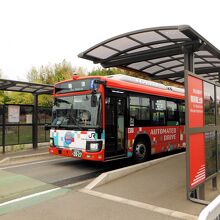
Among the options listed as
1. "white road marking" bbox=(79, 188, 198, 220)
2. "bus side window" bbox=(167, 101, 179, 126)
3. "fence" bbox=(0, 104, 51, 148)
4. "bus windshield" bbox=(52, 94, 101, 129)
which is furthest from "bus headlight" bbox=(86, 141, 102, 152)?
"fence" bbox=(0, 104, 51, 148)

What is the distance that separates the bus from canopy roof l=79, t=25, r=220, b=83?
0.84 metres

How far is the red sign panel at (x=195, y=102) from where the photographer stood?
187 inches

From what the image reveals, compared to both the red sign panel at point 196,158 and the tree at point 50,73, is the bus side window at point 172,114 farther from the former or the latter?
the tree at point 50,73

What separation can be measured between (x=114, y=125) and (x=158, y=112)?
9.22 ft

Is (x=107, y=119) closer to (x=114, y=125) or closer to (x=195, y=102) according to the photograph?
(x=114, y=125)

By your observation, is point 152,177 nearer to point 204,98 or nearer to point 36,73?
point 204,98

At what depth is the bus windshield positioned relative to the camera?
26.3ft

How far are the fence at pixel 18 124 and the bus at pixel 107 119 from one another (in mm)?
3418

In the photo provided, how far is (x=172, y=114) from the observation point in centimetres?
1155

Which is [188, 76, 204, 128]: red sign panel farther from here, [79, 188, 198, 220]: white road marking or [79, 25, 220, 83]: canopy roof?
[79, 188, 198, 220]: white road marking

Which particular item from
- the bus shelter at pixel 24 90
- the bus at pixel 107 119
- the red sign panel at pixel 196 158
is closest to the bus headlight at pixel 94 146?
the bus at pixel 107 119

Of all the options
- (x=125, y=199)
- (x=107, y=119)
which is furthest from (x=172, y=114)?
(x=125, y=199)

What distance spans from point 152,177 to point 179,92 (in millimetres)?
6535

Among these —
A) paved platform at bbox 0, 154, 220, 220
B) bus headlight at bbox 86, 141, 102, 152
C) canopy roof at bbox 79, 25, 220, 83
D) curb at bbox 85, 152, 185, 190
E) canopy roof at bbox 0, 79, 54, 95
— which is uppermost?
canopy roof at bbox 79, 25, 220, 83
